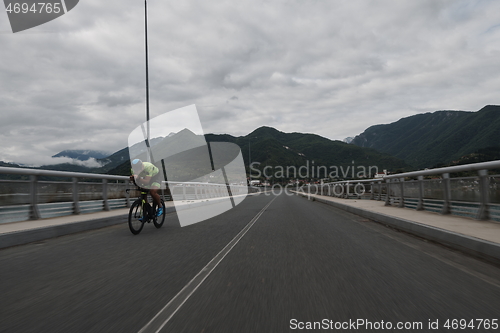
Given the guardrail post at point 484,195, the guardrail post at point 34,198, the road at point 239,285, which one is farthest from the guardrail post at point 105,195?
the guardrail post at point 484,195

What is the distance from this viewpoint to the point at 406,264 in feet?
16.7

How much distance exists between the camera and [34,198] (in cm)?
930

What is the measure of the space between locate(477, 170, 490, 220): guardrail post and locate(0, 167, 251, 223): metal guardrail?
387 inches

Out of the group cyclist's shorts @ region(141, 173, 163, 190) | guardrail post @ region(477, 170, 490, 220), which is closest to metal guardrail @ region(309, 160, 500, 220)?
guardrail post @ region(477, 170, 490, 220)

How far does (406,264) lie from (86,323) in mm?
4224

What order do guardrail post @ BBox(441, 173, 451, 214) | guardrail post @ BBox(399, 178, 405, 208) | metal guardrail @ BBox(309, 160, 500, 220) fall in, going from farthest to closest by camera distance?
guardrail post @ BBox(399, 178, 405, 208), guardrail post @ BBox(441, 173, 451, 214), metal guardrail @ BBox(309, 160, 500, 220)

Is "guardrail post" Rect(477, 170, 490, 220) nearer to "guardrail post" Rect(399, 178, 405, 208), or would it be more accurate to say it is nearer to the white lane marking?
"guardrail post" Rect(399, 178, 405, 208)

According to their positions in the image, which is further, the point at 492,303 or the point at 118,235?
the point at 118,235

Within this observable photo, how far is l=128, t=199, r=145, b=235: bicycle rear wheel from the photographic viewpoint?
28.0 feet

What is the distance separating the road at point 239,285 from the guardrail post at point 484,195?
221cm

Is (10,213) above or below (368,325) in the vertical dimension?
above

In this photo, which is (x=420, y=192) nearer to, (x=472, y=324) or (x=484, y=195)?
(x=484, y=195)

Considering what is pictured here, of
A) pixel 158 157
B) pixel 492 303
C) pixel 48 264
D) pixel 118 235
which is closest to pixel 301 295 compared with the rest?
pixel 492 303

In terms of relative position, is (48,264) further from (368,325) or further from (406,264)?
(406,264)
